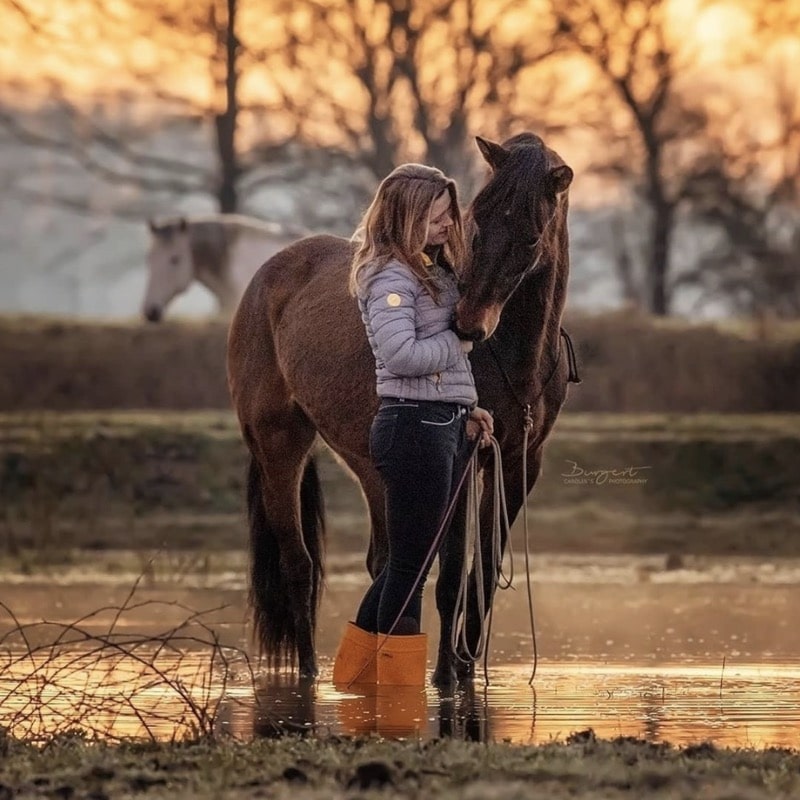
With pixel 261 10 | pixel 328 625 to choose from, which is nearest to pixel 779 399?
pixel 261 10

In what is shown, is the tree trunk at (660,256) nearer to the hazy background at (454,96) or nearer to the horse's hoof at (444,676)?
the hazy background at (454,96)

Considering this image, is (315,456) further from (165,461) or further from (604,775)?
(165,461)

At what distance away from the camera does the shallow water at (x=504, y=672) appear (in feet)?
20.7

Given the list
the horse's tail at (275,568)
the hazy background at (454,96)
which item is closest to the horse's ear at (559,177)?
the horse's tail at (275,568)

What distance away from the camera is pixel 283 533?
898 cm

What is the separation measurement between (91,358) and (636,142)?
31.9ft

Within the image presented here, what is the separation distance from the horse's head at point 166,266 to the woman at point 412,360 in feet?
50.4

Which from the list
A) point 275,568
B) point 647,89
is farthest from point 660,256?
point 275,568

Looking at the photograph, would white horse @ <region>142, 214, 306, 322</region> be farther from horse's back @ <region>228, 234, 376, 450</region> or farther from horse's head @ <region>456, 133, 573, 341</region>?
horse's head @ <region>456, 133, 573, 341</region>

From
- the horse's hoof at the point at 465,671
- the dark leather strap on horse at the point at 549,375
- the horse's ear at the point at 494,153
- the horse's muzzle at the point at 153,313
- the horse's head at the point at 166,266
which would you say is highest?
the horse's head at the point at 166,266

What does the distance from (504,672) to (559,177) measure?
6.69 feet

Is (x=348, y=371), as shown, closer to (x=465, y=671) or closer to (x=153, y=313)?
(x=465, y=671)

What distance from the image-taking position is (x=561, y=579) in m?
13.5

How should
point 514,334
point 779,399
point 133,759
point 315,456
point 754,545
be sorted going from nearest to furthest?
point 133,759 < point 514,334 < point 315,456 < point 754,545 < point 779,399
